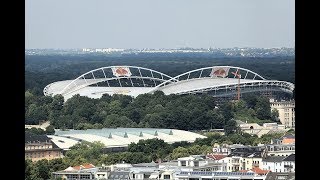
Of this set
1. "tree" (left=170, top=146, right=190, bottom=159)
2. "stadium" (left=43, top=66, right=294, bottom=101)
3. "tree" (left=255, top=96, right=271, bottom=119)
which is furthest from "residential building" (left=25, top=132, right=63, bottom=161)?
"stadium" (left=43, top=66, right=294, bottom=101)

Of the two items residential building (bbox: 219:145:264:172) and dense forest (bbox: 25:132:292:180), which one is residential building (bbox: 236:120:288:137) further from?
residential building (bbox: 219:145:264:172)

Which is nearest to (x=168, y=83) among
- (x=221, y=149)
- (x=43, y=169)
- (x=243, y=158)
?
(x=221, y=149)

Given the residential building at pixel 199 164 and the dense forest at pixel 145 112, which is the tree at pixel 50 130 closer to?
the dense forest at pixel 145 112

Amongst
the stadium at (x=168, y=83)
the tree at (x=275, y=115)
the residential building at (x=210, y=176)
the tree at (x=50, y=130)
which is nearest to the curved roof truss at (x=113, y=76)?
the stadium at (x=168, y=83)
